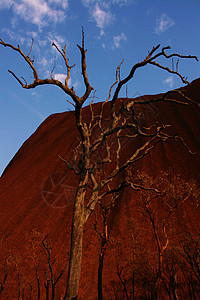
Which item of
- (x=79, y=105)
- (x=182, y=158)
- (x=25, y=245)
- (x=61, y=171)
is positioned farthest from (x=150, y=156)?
(x=79, y=105)

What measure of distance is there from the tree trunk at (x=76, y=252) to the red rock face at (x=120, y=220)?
512 inches

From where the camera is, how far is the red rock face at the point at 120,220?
2616 cm

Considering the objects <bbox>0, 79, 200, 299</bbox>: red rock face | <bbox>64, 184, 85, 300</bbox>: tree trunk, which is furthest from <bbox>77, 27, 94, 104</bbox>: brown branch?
<bbox>0, 79, 200, 299</bbox>: red rock face

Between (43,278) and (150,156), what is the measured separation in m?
33.5

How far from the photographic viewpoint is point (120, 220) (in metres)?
38.5

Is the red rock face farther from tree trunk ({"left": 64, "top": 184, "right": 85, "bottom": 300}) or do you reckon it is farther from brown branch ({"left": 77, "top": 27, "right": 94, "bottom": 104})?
brown branch ({"left": 77, "top": 27, "right": 94, "bottom": 104})

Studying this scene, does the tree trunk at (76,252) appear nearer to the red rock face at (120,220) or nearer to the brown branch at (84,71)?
the brown branch at (84,71)

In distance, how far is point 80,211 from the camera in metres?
6.07

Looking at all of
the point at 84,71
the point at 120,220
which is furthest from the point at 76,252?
the point at 120,220

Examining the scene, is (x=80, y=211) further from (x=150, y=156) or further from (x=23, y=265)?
(x=150, y=156)

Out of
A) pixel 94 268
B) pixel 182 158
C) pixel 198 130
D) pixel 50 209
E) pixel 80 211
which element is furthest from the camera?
pixel 198 130

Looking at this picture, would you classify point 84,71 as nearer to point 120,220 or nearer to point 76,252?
point 76,252

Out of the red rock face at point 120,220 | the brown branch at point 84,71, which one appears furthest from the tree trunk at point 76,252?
the red rock face at point 120,220

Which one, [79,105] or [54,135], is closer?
[79,105]
